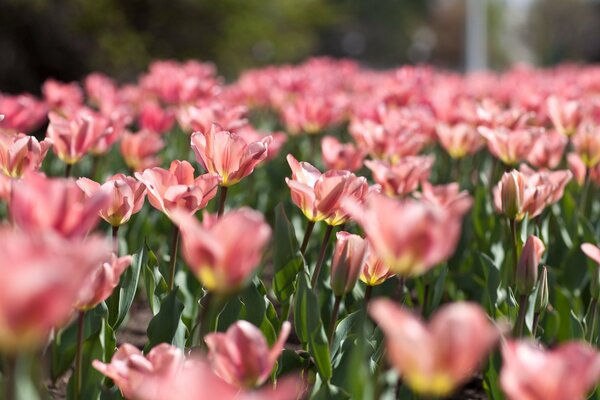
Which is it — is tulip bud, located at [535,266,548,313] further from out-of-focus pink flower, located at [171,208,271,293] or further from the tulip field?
out-of-focus pink flower, located at [171,208,271,293]


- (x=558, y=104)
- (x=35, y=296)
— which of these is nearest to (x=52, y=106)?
(x=558, y=104)

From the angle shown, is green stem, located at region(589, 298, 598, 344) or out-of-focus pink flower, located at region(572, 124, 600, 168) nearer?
green stem, located at region(589, 298, 598, 344)

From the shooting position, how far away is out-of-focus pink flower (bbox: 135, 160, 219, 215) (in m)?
1.31

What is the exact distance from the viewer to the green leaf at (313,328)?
1342mm

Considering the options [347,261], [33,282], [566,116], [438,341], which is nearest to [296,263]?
[347,261]

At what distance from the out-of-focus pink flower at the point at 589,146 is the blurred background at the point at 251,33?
21.3 feet

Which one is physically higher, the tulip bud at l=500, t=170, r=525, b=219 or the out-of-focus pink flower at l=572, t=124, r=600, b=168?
the tulip bud at l=500, t=170, r=525, b=219

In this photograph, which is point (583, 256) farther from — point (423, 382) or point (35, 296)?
point (35, 296)

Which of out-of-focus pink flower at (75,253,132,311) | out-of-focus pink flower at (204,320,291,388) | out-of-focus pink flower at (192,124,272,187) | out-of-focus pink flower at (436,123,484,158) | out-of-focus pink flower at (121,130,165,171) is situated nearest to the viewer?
out-of-focus pink flower at (204,320,291,388)

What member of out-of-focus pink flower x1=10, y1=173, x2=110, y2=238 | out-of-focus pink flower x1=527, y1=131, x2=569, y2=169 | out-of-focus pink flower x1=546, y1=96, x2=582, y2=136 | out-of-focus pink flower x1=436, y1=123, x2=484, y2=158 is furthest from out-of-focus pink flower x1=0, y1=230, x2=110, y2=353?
out-of-focus pink flower x1=546, y1=96, x2=582, y2=136

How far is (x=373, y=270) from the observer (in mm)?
1401

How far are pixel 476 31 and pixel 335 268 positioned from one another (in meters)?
16.5

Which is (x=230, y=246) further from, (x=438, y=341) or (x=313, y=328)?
(x=313, y=328)

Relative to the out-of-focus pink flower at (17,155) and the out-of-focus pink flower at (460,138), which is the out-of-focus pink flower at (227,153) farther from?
the out-of-focus pink flower at (460,138)
